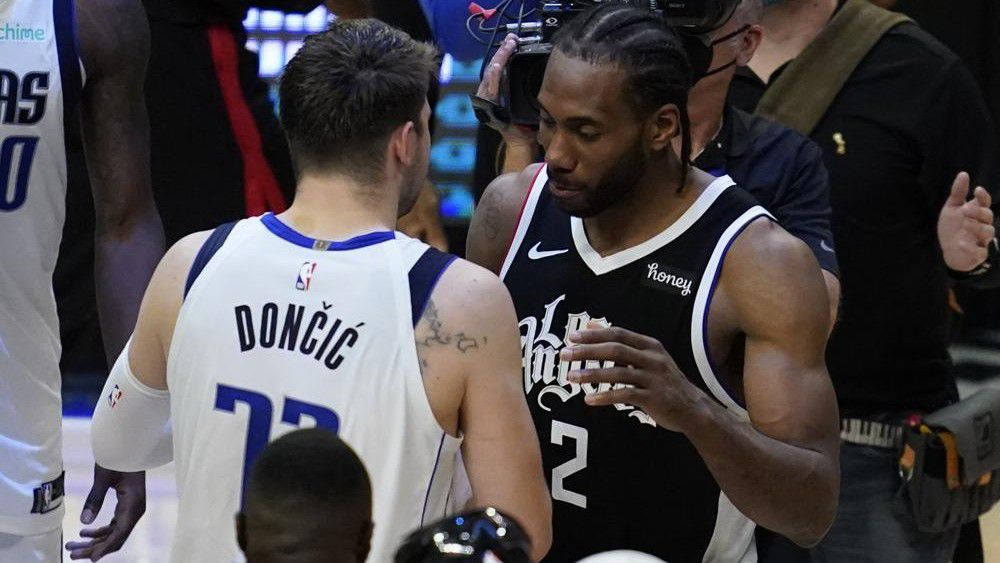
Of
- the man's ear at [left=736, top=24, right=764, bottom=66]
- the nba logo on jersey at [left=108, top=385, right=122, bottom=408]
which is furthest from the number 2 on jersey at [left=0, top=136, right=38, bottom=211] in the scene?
the man's ear at [left=736, top=24, right=764, bottom=66]

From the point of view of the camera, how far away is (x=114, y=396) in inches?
106

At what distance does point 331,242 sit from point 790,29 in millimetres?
2364

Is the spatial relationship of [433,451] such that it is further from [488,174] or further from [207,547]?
[488,174]

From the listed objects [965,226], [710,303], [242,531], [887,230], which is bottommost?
[887,230]

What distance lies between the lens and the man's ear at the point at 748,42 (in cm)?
363

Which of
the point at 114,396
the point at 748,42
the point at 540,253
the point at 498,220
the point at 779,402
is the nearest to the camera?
the point at 114,396

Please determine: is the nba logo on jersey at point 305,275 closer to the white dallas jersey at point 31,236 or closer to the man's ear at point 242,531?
the man's ear at point 242,531

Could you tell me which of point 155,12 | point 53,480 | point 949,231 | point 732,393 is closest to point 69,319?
point 155,12

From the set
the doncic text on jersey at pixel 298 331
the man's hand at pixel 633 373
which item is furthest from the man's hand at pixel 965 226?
the doncic text on jersey at pixel 298 331

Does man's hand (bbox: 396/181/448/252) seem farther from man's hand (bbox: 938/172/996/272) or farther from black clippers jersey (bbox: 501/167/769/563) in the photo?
black clippers jersey (bbox: 501/167/769/563)

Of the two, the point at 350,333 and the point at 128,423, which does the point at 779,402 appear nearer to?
the point at 350,333

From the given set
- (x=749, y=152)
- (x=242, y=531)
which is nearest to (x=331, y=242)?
(x=242, y=531)

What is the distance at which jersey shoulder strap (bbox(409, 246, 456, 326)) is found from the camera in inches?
95.7

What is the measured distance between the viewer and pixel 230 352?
2475 mm
